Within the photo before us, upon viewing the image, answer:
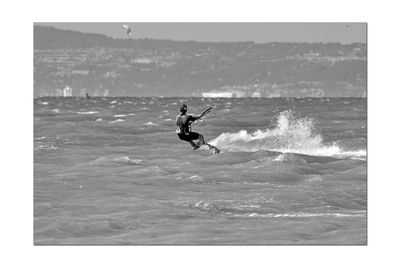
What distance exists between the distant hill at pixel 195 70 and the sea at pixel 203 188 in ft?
5.25

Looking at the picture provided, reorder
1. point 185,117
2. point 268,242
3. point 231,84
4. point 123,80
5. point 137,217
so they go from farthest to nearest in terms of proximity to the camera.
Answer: point 123,80
point 231,84
point 185,117
point 137,217
point 268,242

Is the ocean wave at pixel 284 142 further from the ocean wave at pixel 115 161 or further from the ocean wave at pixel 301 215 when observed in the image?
the ocean wave at pixel 301 215

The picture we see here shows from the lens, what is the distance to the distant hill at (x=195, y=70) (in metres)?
25.8

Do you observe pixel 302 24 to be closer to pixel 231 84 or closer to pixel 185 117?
pixel 185 117

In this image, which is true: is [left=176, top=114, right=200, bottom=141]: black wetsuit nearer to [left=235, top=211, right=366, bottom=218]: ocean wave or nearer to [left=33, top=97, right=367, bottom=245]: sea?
[left=33, top=97, right=367, bottom=245]: sea

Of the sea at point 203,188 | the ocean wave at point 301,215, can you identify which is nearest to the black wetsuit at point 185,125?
the sea at point 203,188

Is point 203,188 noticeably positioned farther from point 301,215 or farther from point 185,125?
point 301,215

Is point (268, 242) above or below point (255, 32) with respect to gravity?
below

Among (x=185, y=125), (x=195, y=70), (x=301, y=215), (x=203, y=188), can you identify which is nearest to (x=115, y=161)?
(x=203, y=188)

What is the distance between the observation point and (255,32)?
17.3 meters

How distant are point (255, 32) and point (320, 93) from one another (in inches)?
681

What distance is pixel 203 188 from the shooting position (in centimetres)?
1909

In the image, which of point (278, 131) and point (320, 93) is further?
point (320, 93)
